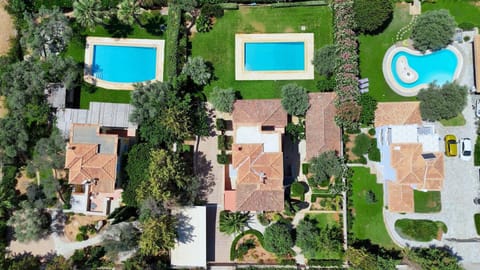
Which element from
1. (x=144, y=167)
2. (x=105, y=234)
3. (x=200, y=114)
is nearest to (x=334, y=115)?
(x=200, y=114)

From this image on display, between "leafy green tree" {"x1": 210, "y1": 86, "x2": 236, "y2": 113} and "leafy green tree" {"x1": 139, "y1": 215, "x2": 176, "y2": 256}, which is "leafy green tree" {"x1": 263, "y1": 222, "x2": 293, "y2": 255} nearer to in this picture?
"leafy green tree" {"x1": 139, "y1": 215, "x2": 176, "y2": 256}

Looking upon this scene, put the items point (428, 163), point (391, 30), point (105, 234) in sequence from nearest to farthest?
1. point (428, 163)
2. point (105, 234)
3. point (391, 30)

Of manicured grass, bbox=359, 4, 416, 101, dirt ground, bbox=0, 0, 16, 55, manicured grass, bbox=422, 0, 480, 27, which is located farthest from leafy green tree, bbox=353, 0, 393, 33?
dirt ground, bbox=0, 0, 16, 55

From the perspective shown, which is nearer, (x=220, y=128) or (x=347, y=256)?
(x=347, y=256)

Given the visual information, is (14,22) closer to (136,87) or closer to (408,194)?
(136,87)

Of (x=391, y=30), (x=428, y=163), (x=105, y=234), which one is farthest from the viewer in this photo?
(x=391, y=30)

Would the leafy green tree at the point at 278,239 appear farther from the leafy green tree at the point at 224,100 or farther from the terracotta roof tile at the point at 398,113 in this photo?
the terracotta roof tile at the point at 398,113

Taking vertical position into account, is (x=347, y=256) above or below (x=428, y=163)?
below

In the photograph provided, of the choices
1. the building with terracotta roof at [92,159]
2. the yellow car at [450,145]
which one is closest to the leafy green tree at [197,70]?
the building with terracotta roof at [92,159]
